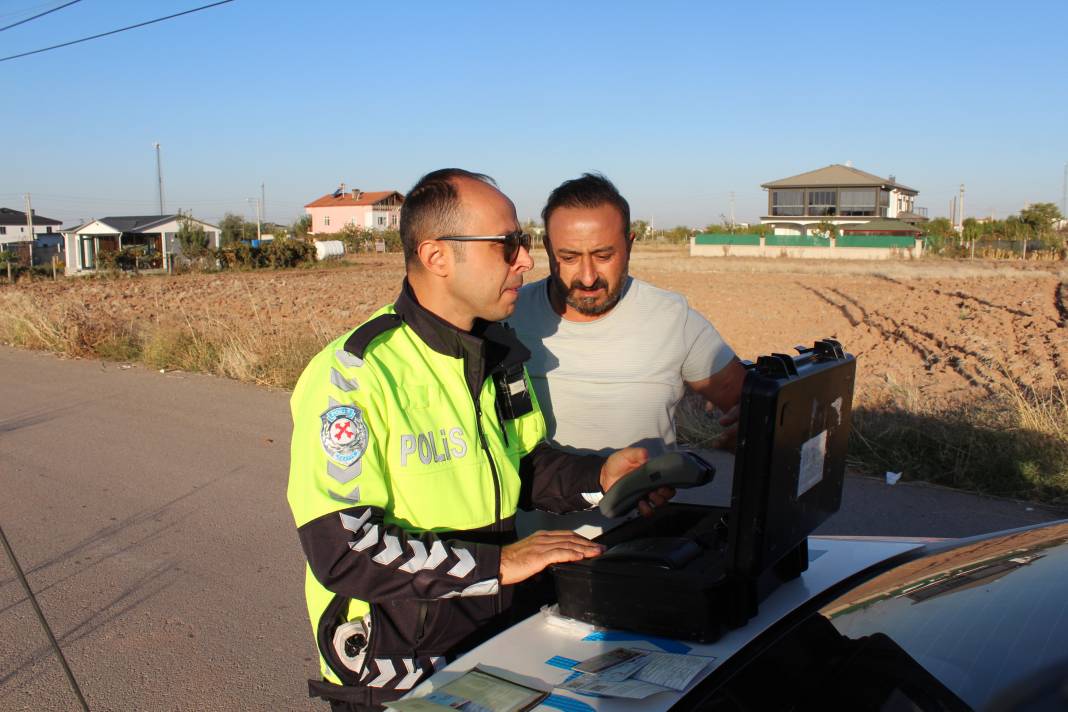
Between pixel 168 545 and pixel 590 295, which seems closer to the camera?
pixel 590 295

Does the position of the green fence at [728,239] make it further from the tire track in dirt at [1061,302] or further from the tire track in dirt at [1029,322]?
the tire track in dirt at [1061,302]

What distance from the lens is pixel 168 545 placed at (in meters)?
5.27

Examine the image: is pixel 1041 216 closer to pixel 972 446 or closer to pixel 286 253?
pixel 286 253

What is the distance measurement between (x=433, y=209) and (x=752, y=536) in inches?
43.3

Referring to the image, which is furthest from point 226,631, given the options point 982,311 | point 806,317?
point 982,311

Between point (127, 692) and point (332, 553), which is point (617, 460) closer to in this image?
point (332, 553)

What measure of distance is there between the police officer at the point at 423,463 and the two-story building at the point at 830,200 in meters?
82.5

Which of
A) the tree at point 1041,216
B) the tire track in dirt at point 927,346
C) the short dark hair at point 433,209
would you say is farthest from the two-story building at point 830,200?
the short dark hair at point 433,209

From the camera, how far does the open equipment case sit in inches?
64.9

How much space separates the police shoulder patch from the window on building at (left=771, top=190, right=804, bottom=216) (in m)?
87.4

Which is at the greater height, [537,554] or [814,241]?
[814,241]

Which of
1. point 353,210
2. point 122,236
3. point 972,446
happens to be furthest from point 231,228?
point 972,446

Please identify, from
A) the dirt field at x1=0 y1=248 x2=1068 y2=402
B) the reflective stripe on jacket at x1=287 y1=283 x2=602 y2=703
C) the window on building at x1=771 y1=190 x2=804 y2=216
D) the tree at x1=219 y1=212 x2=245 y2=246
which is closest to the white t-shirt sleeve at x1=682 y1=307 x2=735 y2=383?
the reflective stripe on jacket at x1=287 y1=283 x2=602 y2=703

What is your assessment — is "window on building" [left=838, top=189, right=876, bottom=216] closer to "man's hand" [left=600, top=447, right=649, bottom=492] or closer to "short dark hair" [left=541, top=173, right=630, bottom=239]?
Result: "short dark hair" [left=541, top=173, right=630, bottom=239]
